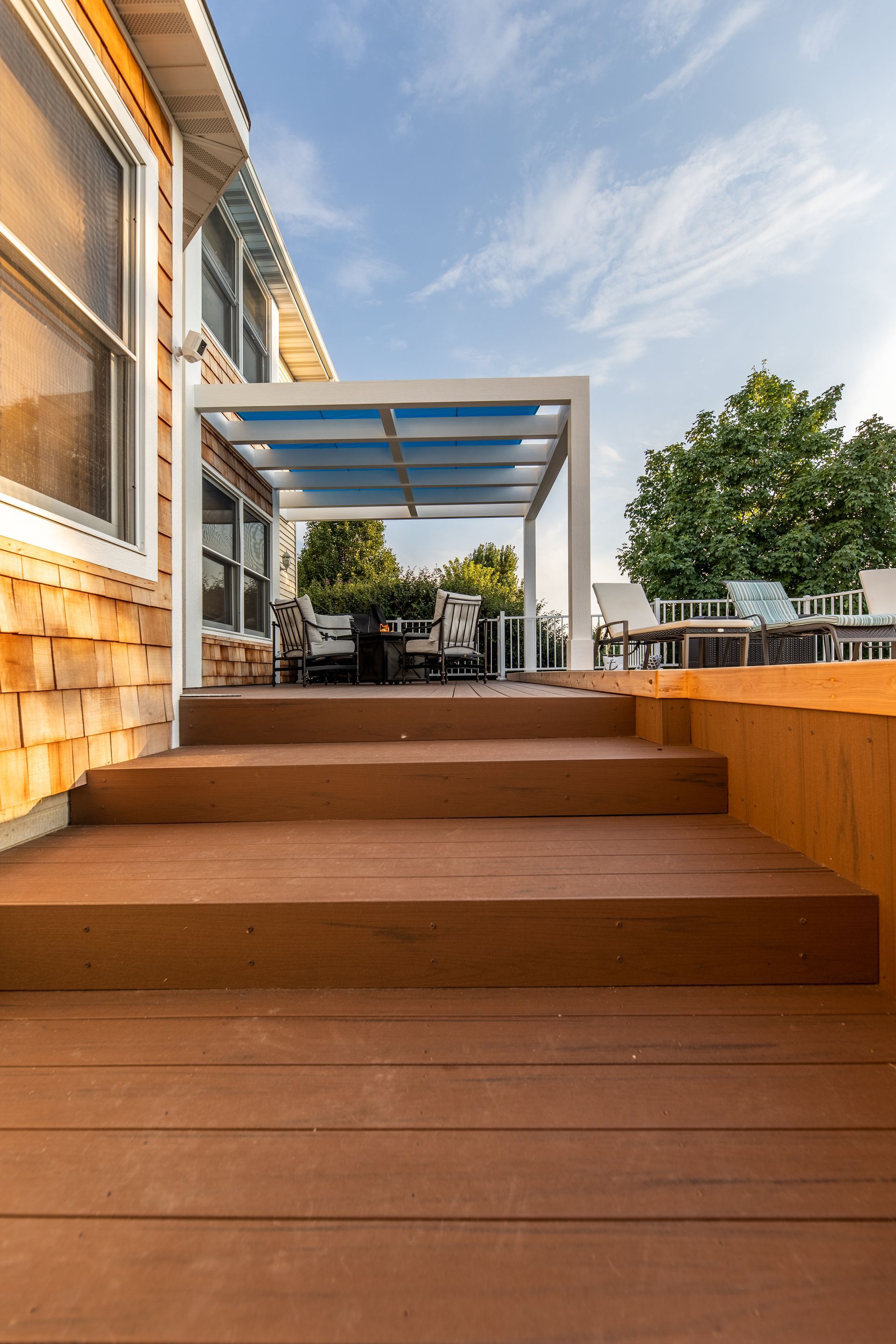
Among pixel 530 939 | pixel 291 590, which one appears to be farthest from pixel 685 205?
pixel 530 939

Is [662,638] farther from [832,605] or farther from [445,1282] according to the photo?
[445,1282]

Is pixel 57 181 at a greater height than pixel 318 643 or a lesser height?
greater

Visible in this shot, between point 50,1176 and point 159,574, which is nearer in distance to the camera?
point 50,1176

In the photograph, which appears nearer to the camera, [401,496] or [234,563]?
[234,563]

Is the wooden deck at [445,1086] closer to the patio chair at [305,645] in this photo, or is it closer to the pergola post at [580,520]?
the pergola post at [580,520]

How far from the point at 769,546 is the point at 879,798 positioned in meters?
20.1

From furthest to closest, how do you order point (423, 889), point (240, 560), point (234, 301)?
point (234, 301) < point (240, 560) < point (423, 889)

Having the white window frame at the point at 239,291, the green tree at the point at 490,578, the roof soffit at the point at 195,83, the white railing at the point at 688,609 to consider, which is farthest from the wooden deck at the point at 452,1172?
the white railing at the point at 688,609

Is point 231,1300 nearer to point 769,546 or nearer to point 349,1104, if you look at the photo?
point 349,1104

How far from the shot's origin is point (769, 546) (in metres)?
19.0

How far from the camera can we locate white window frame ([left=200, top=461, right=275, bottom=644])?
525 centimetres

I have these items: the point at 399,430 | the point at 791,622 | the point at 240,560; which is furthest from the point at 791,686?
the point at 240,560

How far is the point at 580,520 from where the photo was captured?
511 cm

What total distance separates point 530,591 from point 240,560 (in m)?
3.70
